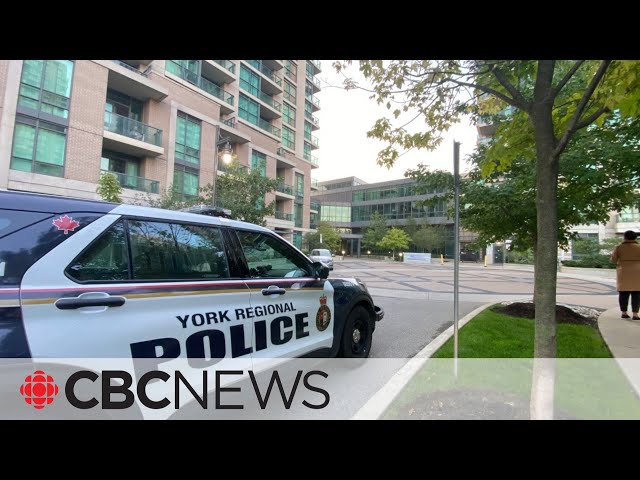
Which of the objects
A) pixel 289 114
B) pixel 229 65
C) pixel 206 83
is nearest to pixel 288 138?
pixel 289 114

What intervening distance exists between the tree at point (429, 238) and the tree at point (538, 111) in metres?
44.4

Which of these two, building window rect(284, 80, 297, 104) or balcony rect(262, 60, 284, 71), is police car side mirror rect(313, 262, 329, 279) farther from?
building window rect(284, 80, 297, 104)

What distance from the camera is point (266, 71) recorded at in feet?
106

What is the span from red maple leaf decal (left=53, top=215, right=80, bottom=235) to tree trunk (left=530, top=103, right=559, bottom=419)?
11.0 ft

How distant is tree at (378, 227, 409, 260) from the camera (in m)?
48.7

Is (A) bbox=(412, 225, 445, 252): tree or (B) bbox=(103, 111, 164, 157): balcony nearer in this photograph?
(B) bbox=(103, 111, 164, 157): balcony

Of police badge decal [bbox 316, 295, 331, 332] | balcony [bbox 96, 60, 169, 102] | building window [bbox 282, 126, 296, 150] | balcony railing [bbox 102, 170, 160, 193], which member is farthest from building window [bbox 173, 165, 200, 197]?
police badge decal [bbox 316, 295, 331, 332]

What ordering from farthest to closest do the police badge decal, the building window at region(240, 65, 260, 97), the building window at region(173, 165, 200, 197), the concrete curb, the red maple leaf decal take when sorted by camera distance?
the building window at region(240, 65, 260, 97)
the building window at region(173, 165, 200, 197)
the police badge decal
the concrete curb
the red maple leaf decal

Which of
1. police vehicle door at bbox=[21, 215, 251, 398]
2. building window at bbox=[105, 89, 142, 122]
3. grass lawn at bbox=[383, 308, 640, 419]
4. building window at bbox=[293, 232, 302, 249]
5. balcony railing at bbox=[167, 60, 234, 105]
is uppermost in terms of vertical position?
balcony railing at bbox=[167, 60, 234, 105]

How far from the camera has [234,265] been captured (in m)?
2.95

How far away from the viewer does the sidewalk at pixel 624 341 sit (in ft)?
12.5
